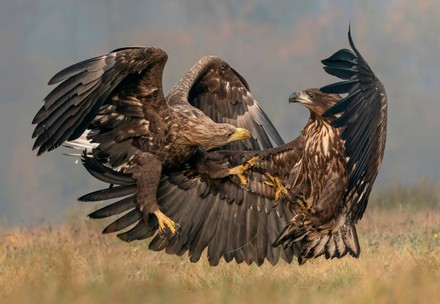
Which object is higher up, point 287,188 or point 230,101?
point 230,101

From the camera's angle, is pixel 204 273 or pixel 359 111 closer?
pixel 359 111

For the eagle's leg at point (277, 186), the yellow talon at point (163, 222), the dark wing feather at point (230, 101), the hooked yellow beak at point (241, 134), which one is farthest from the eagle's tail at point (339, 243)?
the dark wing feather at point (230, 101)

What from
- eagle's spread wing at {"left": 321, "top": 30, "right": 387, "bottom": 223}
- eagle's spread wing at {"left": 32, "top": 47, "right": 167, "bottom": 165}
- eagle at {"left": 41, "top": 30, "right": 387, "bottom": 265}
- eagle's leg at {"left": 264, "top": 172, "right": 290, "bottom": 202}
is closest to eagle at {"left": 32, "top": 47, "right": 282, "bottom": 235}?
eagle's spread wing at {"left": 32, "top": 47, "right": 167, "bottom": 165}

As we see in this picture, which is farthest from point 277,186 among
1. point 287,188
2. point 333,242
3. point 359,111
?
point 359,111

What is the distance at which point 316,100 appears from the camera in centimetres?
917

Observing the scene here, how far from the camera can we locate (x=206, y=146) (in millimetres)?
8938

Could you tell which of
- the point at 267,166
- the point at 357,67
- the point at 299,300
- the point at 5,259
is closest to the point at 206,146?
the point at 267,166

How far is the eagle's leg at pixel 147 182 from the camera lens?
29.0 ft

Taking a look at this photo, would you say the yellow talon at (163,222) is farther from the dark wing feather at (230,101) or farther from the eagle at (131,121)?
the dark wing feather at (230,101)

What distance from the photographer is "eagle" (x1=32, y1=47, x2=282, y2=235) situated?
8.44 meters

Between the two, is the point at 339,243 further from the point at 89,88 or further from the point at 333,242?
the point at 89,88

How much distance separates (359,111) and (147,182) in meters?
2.10

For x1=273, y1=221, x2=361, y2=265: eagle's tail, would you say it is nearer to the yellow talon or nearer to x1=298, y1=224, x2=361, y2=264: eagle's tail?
x1=298, y1=224, x2=361, y2=264: eagle's tail

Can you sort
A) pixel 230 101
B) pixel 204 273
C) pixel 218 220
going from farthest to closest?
pixel 230 101, pixel 218 220, pixel 204 273
